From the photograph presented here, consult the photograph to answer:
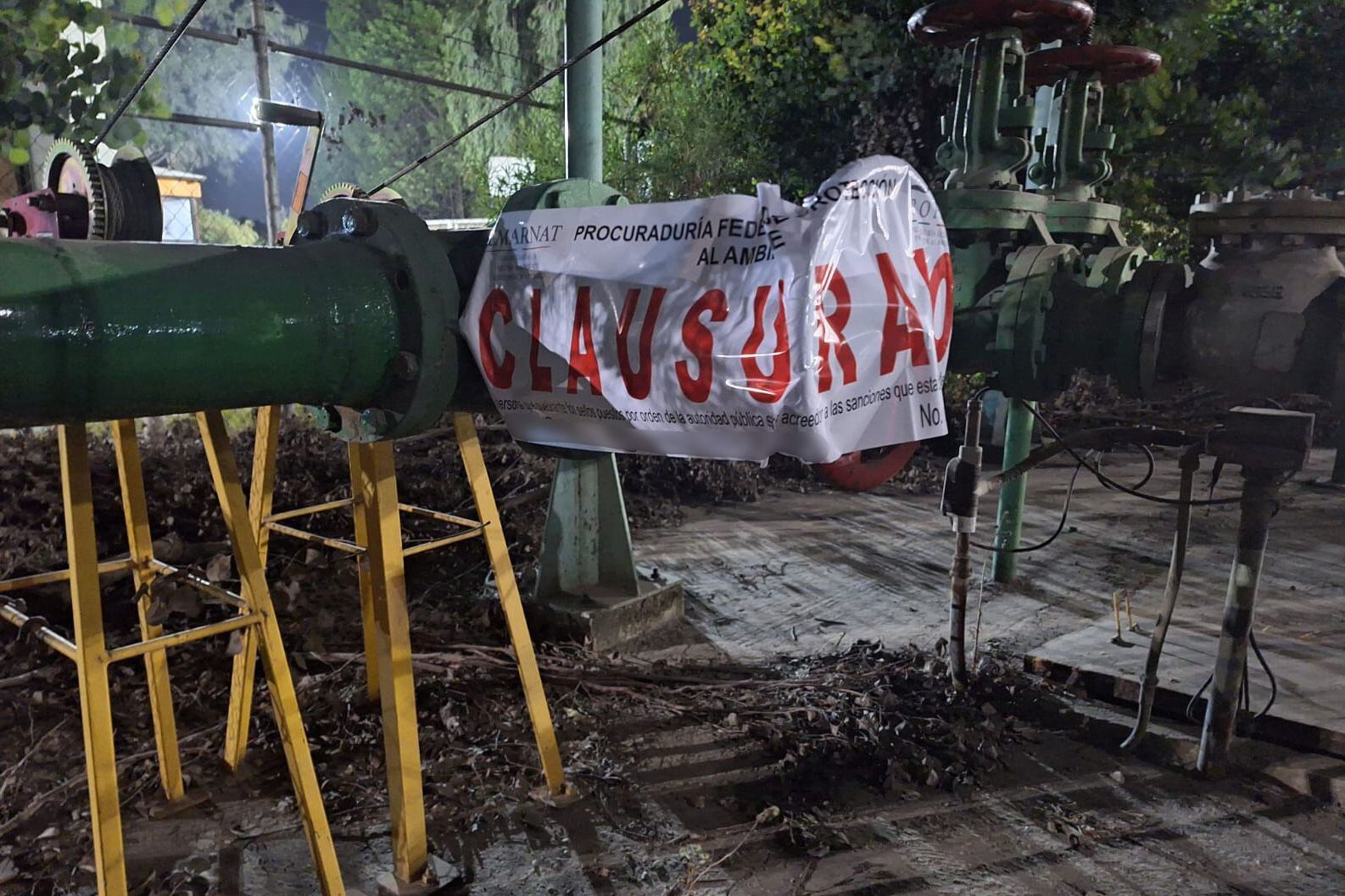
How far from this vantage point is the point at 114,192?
1984 millimetres

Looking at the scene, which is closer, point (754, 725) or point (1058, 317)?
point (1058, 317)

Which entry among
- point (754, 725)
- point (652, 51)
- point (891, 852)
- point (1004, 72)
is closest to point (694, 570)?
point (754, 725)

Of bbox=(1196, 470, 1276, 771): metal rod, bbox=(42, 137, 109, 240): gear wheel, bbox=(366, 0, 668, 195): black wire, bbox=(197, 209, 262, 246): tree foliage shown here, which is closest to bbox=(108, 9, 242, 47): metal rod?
bbox=(366, 0, 668, 195): black wire

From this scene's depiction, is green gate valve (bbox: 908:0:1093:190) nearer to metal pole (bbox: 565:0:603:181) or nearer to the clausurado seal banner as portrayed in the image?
metal pole (bbox: 565:0:603:181)

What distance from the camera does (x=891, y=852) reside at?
2.77 metres

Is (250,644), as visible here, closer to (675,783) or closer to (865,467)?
(675,783)

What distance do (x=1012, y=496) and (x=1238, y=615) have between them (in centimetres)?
224

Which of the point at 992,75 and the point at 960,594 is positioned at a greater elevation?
the point at 992,75

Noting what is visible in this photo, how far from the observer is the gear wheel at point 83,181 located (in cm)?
196

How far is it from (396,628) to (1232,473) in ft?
26.4

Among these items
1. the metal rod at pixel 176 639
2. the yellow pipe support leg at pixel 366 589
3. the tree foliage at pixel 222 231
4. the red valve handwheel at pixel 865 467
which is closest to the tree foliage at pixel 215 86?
the tree foliage at pixel 222 231

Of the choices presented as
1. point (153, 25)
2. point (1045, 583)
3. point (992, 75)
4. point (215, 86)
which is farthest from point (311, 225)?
point (215, 86)

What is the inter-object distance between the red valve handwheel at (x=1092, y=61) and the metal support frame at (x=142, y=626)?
395cm

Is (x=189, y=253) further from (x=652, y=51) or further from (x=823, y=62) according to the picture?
(x=652, y=51)
